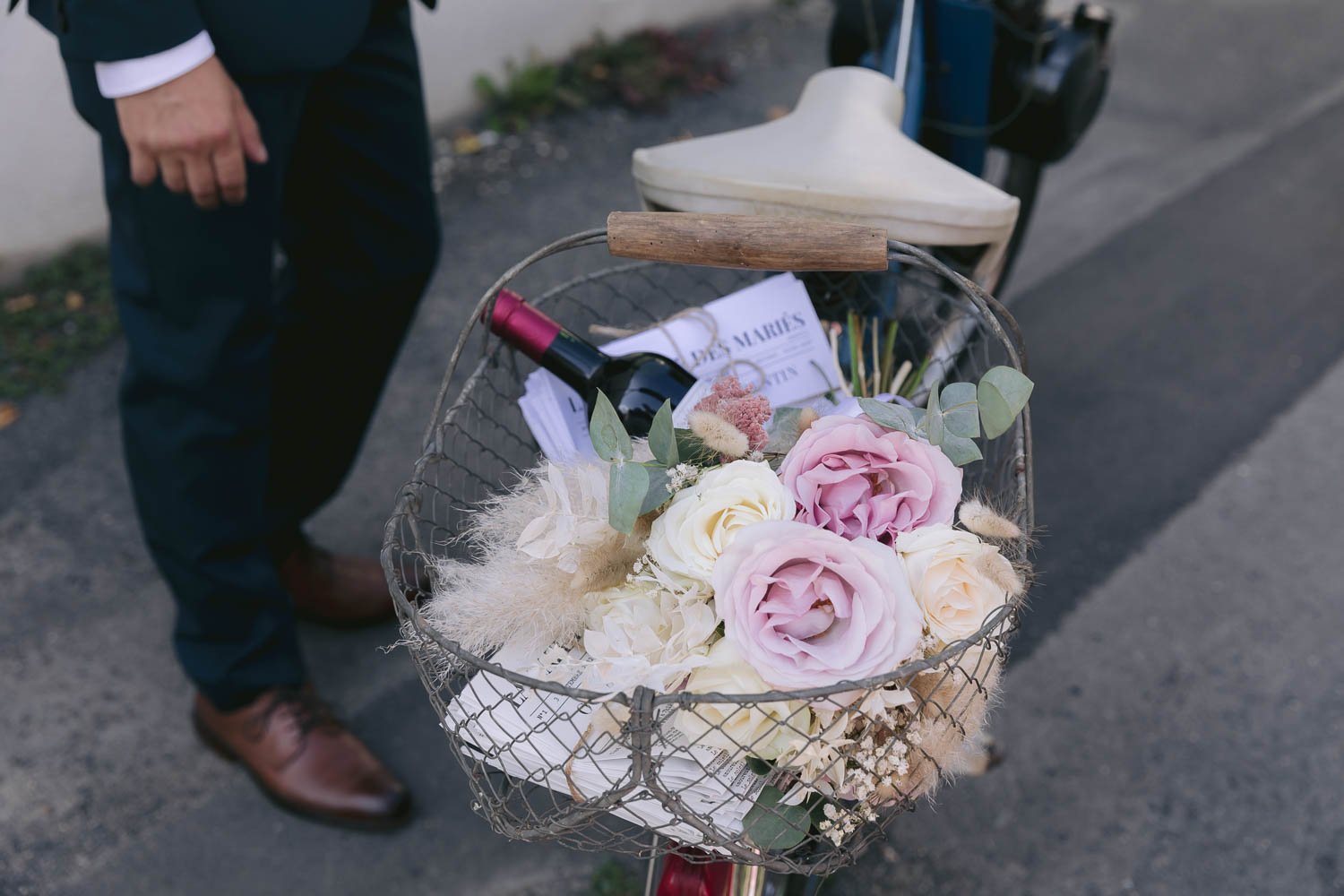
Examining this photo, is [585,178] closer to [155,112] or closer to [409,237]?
[409,237]

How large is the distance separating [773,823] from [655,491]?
28cm

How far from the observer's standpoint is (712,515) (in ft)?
2.68

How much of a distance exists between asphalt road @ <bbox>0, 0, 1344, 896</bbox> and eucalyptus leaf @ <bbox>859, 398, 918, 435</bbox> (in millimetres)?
1174

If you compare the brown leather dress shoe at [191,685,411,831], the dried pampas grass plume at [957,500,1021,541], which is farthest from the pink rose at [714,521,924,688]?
the brown leather dress shoe at [191,685,411,831]

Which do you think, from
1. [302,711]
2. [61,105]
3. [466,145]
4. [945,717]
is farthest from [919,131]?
[61,105]

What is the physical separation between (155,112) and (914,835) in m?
1.68

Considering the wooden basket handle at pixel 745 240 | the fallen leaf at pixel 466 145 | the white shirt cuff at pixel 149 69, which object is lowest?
the fallen leaf at pixel 466 145

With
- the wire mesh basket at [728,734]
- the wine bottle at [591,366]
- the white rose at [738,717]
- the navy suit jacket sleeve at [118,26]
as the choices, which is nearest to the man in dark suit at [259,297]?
the navy suit jacket sleeve at [118,26]

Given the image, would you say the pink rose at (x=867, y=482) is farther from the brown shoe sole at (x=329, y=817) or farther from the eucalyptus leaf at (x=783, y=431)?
the brown shoe sole at (x=329, y=817)

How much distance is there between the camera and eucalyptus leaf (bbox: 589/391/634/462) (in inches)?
33.5

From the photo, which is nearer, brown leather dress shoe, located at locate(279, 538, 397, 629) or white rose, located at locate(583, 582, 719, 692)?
white rose, located at locate(583, 582, 719, 692)

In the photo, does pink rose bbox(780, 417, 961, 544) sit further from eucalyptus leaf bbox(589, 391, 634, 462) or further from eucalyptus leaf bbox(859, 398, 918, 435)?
eucalyptus leaf bbox(589, 391, 634, 462)

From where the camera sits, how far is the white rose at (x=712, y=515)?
0.80 metres

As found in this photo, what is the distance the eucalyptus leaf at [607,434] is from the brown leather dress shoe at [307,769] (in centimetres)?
127
